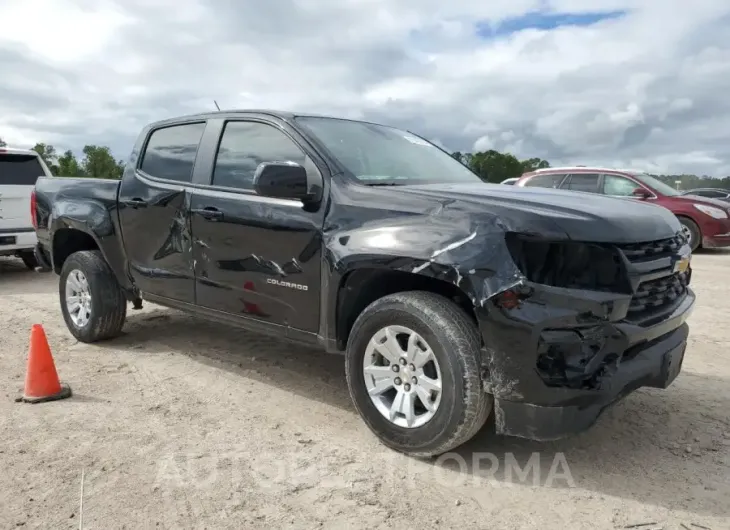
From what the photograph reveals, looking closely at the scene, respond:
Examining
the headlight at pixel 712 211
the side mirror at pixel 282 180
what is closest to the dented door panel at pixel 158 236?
the side mirror at pixel 282 180

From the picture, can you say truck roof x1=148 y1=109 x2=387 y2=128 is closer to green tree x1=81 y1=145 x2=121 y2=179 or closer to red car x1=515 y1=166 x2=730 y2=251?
red car x1=515 y1=166 x2=730 y2=251

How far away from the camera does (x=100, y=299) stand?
16.6ft

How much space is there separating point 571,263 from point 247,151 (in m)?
2.27

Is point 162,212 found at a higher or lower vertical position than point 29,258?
higher

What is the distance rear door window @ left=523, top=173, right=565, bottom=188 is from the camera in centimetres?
1174

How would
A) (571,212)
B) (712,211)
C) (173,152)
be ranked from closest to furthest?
1. (571,212)
2. (173,152)
3. (712,211)

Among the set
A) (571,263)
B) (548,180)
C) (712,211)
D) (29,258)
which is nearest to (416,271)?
(571,263)

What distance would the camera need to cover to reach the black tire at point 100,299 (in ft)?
16.6

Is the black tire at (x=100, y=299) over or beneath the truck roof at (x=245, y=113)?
beneath

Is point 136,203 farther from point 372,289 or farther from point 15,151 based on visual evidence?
point 15,151

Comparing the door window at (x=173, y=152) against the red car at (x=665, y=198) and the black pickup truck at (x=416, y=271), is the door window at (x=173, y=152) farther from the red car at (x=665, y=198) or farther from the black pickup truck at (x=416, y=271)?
the red car at (x=665, y=198)

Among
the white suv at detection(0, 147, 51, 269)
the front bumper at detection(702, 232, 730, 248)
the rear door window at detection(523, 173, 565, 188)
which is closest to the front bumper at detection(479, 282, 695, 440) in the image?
the white suv at detection(0, 147, 51, 269)

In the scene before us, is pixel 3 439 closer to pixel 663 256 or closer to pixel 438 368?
pixel 438 368

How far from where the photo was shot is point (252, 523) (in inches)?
100
